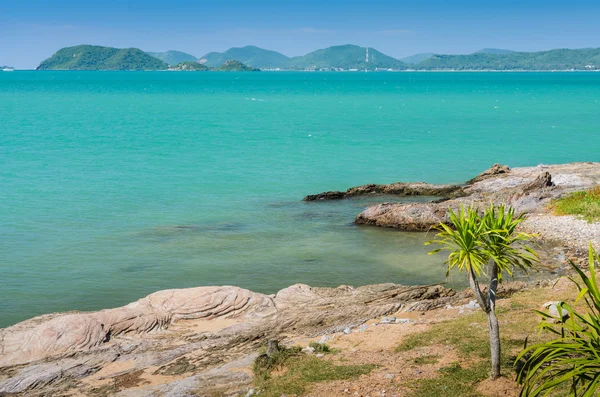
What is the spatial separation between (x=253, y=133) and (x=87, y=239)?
45426 mm

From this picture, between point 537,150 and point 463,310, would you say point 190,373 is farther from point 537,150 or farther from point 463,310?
point 537,150

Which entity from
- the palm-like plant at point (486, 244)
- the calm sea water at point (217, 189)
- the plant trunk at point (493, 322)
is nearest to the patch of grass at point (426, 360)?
the plant trunk at point (493, 322)

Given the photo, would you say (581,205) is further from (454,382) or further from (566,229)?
(454,382)

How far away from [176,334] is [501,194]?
2327 centimetres

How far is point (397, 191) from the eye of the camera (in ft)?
132

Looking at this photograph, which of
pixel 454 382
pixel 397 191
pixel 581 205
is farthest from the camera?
pixel 397 191

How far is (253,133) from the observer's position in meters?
74.9

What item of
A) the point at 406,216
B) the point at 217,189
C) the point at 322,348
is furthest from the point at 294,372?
the point at 217,189

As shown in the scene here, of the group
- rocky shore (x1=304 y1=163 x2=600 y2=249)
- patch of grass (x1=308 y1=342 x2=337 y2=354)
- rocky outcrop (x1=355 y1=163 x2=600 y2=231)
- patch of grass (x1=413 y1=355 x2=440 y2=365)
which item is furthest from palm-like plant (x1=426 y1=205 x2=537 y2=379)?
rocky outcrop (x1=355 y1=163 x2=600 y2=231)

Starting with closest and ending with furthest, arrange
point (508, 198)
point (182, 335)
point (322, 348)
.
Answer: point (322, 348) → point (182, 335) → point (508, 198)

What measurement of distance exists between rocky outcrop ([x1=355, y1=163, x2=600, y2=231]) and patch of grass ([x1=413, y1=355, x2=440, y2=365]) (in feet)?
47.4

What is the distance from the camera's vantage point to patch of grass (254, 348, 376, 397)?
13.3 meters

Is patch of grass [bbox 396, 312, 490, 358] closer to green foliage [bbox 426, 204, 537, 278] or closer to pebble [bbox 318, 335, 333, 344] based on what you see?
pebble [bbox 318, 335, 333, 344]

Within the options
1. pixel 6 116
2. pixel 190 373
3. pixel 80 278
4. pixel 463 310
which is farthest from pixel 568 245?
pixel 6 116
